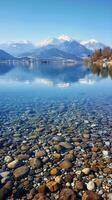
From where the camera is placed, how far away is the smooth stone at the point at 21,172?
1417 centimetres

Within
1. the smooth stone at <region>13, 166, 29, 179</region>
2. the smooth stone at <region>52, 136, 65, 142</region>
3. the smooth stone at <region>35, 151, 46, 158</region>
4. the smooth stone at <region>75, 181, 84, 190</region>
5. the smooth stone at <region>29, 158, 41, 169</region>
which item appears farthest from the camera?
the smooth stone at <region>52, 136, 65, 142</region>

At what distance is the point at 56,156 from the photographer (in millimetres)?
16812

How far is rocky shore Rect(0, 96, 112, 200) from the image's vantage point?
501 inches

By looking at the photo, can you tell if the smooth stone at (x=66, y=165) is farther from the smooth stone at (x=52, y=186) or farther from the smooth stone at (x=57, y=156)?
the smooth stone at (x=52, y=186)

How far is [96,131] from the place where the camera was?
22.7 m

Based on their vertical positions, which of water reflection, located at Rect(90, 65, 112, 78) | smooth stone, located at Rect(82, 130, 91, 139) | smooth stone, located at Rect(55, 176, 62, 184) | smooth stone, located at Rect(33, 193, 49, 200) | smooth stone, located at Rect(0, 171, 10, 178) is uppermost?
smooth stone, located at Rect(55, 176, 62, 184)

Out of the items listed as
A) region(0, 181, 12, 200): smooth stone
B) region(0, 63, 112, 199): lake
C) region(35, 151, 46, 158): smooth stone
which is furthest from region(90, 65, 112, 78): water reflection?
region(0, 181, 12, 200): smooth stone

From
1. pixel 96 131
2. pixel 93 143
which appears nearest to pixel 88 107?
pixel 96 131

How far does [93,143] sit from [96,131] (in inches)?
129

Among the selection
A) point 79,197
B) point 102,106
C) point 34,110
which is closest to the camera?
point 79,197

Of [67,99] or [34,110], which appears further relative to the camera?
[67,99]

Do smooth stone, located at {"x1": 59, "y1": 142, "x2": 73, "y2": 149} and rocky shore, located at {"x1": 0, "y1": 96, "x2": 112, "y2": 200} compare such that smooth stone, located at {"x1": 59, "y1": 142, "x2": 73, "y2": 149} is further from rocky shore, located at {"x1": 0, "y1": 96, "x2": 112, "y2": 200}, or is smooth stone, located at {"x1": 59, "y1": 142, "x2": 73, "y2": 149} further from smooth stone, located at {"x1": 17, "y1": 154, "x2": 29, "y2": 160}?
smooth stone, located at {"x1": 17, "y1": 154, "x2": 29, "y2": 160}

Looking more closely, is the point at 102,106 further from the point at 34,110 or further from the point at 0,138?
the point at 0,138

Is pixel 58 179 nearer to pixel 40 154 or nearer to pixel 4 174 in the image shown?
pixel 4 174
